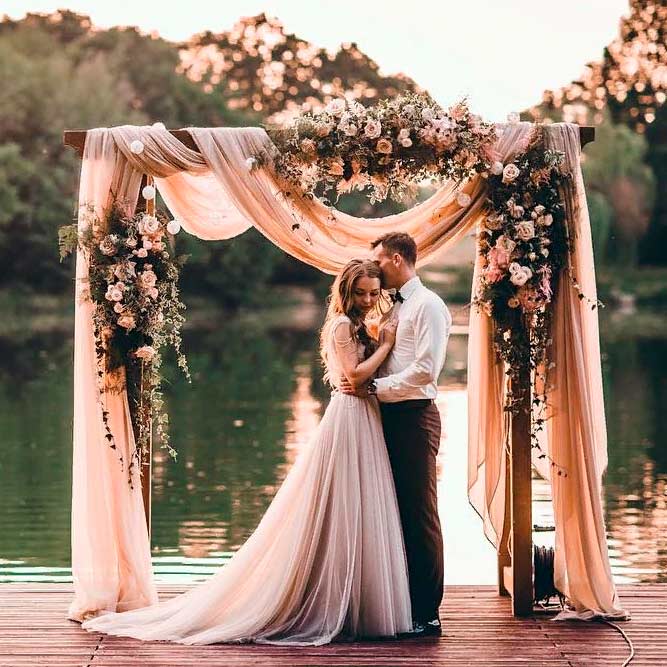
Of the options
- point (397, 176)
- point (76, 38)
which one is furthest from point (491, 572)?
point (76, 38)

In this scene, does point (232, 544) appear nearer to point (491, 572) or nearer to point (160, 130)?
point (491, 572)

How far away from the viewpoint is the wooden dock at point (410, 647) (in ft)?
16.0

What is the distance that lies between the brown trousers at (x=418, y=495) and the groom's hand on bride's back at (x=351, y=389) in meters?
0.14

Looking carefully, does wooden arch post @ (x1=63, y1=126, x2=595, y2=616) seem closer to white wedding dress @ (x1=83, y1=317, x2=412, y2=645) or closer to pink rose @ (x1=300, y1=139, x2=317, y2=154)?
pink rose @ (x1=300, y1=139, x2=317, y2=154)

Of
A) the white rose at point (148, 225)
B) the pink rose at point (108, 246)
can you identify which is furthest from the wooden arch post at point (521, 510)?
the pink rose at point (108, 246)

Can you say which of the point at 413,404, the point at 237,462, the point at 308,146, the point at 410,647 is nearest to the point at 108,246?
→ the point at 308,146

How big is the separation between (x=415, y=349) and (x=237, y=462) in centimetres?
642

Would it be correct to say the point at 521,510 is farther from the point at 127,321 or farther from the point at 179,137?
the point at 179,137

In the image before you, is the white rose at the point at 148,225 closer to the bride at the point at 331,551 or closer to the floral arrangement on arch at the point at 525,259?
the bride at the point at 331,551

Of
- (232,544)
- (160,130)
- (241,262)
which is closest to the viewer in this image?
(160,130)

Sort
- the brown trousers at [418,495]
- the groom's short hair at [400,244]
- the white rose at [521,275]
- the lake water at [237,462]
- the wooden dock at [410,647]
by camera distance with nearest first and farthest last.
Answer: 1. the wooden dock at [410,647]
2. the brown trousers at [418,495]
3. the groom's short hair at [400,244]
4. the white rose at [521,275]
5. the lake water at [237,462]

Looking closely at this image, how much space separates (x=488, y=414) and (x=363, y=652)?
1503 mm

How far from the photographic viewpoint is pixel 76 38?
123ft

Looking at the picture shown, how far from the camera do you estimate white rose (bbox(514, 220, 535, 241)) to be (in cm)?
555
